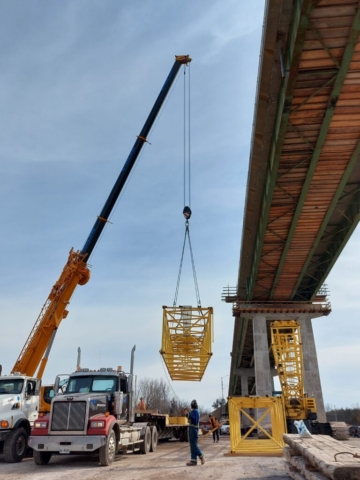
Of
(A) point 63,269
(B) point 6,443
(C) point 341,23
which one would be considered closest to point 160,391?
(A) point 63,269

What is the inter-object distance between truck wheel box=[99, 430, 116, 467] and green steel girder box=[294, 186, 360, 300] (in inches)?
549

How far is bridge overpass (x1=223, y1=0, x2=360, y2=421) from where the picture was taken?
10961 mm

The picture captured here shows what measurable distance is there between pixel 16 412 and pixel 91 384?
2301mm

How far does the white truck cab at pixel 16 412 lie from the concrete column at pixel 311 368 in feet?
60.7

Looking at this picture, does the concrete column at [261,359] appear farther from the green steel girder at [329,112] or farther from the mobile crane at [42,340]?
the mobile crane at [42,340]

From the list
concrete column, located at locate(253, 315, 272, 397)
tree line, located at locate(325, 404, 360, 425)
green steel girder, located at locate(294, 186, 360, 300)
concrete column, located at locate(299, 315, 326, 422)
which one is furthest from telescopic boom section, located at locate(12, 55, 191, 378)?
tree line, located at locate(325, 404, 360, 425)

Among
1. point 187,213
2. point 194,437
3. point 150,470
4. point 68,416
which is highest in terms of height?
point 187,213

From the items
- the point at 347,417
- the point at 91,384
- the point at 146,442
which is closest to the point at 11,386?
the point at 91,384

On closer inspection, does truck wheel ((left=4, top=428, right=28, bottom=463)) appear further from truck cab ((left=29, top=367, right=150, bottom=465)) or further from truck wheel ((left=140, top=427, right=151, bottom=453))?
truck wheel ((left=140, top=427, right=151, bottom=453))

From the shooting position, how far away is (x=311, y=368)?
26.8 metres

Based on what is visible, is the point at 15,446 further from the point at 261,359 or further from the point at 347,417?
the point at 347,417

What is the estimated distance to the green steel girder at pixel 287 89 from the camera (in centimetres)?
1010

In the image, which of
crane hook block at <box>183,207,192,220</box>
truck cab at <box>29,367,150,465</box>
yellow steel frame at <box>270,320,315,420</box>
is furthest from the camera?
yellow steel frame at <box>270,320,315,420</box>

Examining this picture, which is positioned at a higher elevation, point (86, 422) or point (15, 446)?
point (86, 422)
